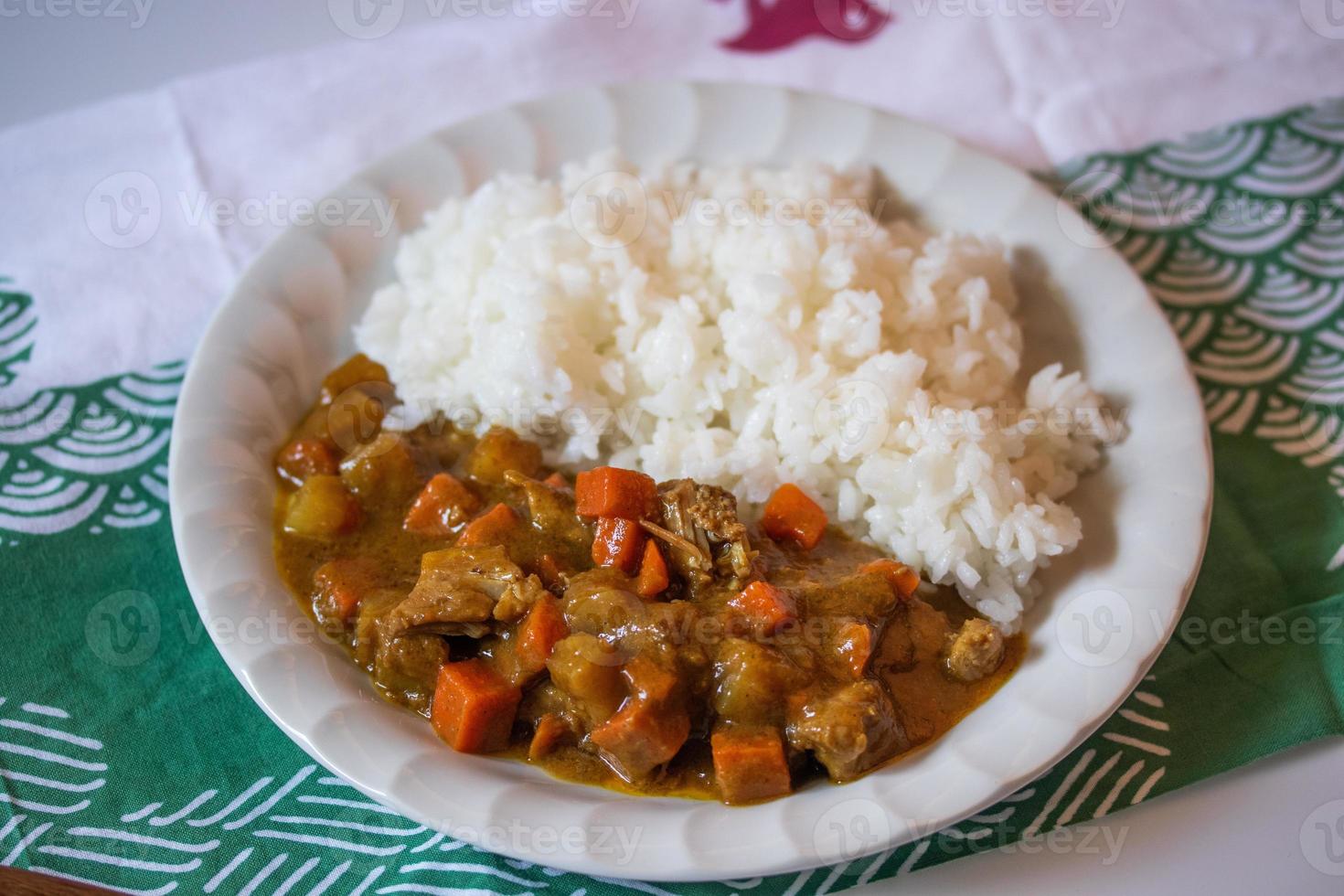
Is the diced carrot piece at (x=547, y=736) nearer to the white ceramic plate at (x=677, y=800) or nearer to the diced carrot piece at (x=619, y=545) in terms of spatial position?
the white ceramic plate at (x=677, y=800)

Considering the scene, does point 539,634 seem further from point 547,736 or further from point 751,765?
point 751,765

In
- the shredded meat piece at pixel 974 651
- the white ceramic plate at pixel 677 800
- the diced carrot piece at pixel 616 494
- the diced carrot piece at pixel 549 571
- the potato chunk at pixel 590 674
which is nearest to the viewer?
the white ceramic plate at pixel 677 800

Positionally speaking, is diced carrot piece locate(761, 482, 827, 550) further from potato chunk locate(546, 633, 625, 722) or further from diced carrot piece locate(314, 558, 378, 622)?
diced carrot piece locate(314, 558, 378, 622)

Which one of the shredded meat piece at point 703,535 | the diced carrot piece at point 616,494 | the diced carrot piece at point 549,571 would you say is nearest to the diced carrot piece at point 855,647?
the shredded meat piece at point 703,535

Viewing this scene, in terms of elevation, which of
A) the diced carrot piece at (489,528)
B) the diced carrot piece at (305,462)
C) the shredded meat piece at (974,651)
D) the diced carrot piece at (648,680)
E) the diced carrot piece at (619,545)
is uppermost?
the diced carrot piece at (305,462)

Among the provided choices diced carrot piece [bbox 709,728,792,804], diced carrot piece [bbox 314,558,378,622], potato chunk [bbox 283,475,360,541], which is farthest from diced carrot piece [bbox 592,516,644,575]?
potato chunk [bbox 283,475,360,541]
